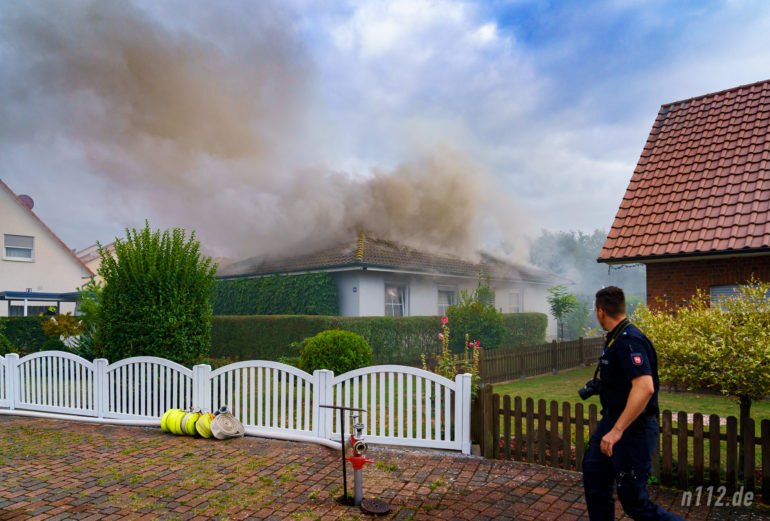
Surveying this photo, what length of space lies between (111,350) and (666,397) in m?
10.1

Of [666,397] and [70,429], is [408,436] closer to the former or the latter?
[70,429]

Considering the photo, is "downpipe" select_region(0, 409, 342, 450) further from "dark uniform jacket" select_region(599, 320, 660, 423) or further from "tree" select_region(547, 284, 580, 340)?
"tree" select_region(547, 284, 580, 340)

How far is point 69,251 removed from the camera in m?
24.8

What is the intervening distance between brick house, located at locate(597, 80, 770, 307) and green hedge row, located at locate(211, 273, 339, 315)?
9.17 m

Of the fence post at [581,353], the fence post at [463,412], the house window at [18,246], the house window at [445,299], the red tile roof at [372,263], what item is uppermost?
the house window at [18,246]

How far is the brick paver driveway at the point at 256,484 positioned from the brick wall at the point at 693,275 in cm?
559

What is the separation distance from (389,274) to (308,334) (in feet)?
15.5

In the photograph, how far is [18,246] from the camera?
75.5ft

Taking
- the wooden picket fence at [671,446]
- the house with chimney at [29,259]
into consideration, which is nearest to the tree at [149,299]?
the wooden picket fence at [671,446]

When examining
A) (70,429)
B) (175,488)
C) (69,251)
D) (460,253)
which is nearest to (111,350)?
(70,429)

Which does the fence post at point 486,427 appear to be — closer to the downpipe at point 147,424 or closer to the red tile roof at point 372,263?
the downpipe at point 147,424

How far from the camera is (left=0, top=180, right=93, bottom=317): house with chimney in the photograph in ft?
73.9

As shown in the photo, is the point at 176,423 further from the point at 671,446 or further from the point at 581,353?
the point at 581,353

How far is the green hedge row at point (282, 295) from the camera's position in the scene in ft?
55.0
